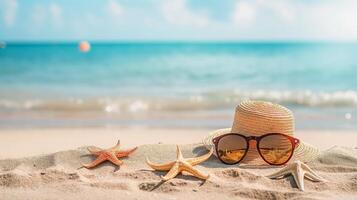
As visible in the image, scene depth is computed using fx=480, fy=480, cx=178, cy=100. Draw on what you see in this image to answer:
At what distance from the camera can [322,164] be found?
4.73 meters

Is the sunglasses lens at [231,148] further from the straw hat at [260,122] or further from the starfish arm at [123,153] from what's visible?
the starfish arm at [123,153]

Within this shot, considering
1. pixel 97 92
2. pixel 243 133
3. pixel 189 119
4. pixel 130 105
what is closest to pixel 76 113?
pixel 130 105

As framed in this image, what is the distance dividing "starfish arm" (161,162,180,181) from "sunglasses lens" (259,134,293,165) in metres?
0.87

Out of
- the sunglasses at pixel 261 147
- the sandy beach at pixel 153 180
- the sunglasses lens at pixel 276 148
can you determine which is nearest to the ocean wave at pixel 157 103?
the sandy beach at pixel 153 180

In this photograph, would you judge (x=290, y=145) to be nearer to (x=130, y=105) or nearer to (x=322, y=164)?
(x=322, y=164)

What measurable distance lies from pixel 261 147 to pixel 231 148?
0.30 m

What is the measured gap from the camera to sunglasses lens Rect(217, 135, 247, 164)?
4.54 m

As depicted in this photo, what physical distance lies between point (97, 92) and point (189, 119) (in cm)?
744

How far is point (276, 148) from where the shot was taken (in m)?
4.51

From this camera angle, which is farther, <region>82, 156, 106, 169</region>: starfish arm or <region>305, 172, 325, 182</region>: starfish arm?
<region>82, 156, 106, 169</region>: starfish arm

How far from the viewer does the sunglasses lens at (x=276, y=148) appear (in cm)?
446

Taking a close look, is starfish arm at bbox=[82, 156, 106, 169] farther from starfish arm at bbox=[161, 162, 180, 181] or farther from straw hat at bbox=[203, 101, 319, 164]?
straw hat at bbox=[203, 101, 319, 164]

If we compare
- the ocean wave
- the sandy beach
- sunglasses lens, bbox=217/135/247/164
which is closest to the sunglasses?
sunglasses lens, bbox=217/135/247/164

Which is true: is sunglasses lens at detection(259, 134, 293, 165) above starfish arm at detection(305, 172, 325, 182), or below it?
above
